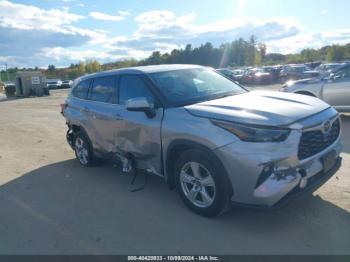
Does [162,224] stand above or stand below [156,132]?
below

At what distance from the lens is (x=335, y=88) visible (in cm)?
977

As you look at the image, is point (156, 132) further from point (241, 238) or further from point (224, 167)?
point (241, 238)

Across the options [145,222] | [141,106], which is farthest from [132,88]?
[145,222]

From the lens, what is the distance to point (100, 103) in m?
5.79

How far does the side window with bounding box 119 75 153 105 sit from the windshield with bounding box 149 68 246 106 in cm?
18

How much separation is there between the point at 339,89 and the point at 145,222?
761 cm

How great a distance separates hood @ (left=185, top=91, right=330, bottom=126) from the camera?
362 cm

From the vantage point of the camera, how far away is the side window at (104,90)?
18.3ft

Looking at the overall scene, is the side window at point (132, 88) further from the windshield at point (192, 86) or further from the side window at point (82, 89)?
the side window at point (82, 89)

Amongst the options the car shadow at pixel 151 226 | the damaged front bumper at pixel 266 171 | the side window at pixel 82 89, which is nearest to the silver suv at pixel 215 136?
the damaged front bumper at pixel 266 171

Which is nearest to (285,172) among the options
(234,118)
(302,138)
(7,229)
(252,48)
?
(302,138)

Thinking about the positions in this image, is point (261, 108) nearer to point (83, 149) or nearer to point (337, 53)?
point (83, 149)

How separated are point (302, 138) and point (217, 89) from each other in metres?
1.67

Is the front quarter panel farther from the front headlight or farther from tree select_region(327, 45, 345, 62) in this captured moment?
tree select_region(327, 45, 345, 62)
